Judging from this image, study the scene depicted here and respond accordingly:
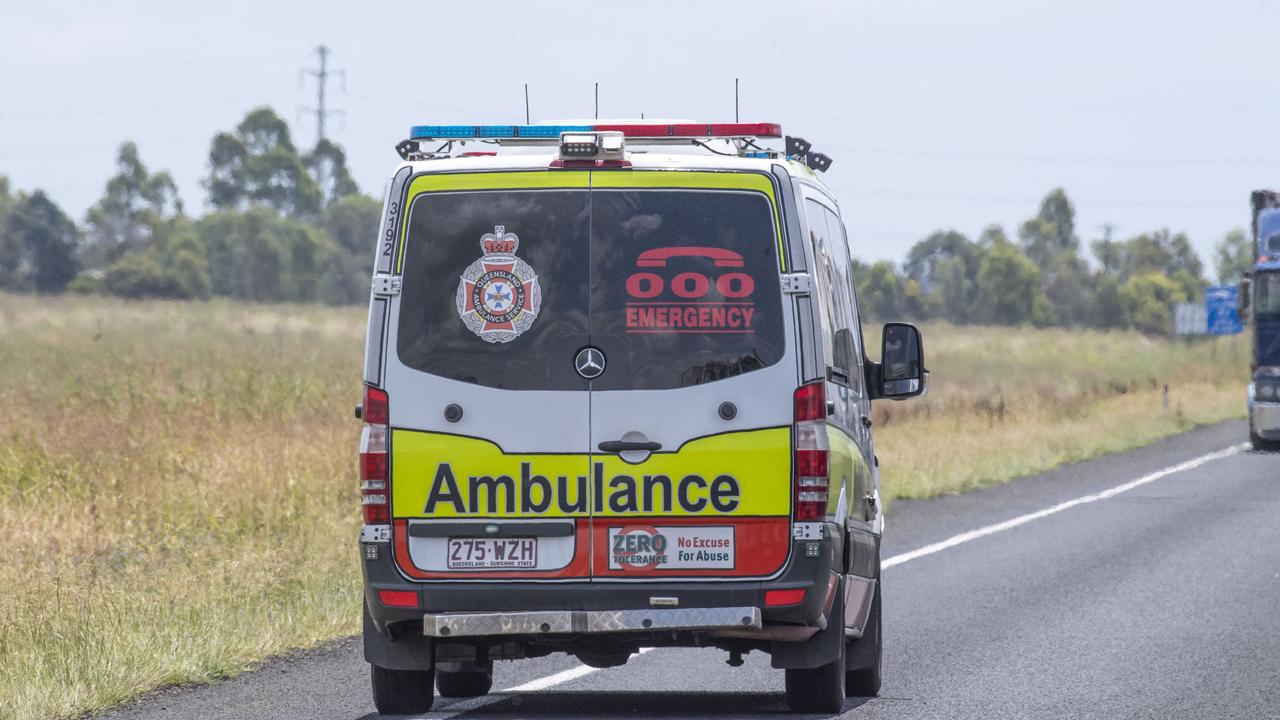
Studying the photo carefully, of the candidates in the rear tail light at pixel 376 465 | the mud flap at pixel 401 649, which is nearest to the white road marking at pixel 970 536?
the mud flap at pixel 401 649

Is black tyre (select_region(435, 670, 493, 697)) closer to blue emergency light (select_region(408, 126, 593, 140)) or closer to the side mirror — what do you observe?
the side mirror

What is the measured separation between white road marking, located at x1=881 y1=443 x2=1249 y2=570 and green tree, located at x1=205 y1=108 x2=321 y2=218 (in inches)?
5156

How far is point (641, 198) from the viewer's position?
6.96 m

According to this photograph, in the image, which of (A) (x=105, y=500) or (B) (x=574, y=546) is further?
(A) (x=105, y=500)

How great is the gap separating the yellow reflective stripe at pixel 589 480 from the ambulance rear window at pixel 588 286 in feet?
0.84

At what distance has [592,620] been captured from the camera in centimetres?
686

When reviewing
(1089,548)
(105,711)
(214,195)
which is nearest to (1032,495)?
(1089,548)

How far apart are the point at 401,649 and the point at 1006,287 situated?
146020 millimetres

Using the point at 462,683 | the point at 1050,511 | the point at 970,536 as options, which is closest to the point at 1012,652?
the point at 462,683

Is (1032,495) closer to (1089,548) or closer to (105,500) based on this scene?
(1089,548)

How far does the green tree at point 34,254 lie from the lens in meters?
113

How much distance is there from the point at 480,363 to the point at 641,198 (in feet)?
2.70

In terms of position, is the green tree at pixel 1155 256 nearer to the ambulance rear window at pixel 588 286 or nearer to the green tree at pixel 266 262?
the green tree at pixel 266 262

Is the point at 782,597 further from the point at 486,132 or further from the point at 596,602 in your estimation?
the point at 486,132
